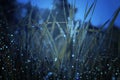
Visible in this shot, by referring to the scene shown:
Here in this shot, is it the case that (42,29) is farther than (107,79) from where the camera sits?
Yes

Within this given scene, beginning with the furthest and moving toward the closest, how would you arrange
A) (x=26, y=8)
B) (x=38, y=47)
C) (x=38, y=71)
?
(x=26, y=8)
(x=38, y=47)
(x=38, y=71)

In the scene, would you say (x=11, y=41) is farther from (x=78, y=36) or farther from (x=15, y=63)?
(x=78, y=36)

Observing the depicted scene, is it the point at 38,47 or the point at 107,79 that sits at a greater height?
the point at 38,47

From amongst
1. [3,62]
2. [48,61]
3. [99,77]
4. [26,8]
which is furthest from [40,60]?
[26,8]

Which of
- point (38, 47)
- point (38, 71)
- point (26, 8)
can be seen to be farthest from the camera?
point (26, 8)

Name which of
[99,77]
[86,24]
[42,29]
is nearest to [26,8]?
[42,29]

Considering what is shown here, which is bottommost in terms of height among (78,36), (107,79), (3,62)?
(107,79)

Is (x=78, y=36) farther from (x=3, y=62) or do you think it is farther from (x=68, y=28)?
(x=3, y=62)
